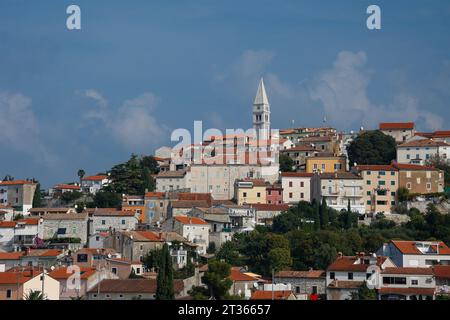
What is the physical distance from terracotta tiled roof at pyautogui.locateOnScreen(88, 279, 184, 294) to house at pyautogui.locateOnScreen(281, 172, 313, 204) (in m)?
25.8

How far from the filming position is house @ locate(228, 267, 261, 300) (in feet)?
154

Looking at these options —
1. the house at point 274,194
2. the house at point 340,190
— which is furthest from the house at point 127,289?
the house at point 340,190

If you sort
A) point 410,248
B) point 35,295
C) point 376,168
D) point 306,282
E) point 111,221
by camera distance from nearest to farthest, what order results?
point 35,295, point 306,282, point 410,248, point 111,221, point 376,168

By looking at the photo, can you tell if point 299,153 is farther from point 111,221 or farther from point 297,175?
point 111,221

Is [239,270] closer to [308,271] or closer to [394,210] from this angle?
[308,271]

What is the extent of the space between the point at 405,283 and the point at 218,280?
27.1 feet

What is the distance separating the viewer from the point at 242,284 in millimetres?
48000

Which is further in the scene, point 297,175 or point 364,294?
point 297,175

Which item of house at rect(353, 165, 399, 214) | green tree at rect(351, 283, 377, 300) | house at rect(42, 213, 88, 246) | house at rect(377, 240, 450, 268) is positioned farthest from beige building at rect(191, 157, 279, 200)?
green tree at rect(351, 283, 377, 300)

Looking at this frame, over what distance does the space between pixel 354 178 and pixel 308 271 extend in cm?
2141

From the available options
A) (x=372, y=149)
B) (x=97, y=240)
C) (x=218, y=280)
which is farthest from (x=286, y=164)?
(x=218, y=280)

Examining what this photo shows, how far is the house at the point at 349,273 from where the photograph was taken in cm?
4816

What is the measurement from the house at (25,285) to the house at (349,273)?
11.9m
